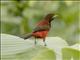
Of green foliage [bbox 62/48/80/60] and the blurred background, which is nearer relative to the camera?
green foliage [bbox 62/48/80/60]

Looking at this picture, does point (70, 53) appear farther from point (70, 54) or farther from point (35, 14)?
point (35, 14)

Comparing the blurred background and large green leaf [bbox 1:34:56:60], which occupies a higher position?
the blurred background

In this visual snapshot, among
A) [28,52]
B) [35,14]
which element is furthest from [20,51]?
[35,14]

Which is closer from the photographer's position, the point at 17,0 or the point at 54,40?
the point at 54,40

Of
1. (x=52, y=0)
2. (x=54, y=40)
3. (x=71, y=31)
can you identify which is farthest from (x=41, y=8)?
(x=54, y=40)

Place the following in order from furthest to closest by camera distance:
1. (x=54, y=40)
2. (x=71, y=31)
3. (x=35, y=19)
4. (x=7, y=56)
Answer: (x=35, y=19)
(x=71, y=31)
(x=54, y=40)
(x=7, y=56)

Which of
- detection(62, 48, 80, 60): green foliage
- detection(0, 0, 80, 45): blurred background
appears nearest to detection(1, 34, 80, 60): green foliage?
detection(62, 48, 80, 60): green foliage

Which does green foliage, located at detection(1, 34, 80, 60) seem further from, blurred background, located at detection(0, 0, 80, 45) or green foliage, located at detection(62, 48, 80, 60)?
blurred background, located at detection(0, 0, 80, 45)

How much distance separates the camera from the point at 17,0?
6.56 ft

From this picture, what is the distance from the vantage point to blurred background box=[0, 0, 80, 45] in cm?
179

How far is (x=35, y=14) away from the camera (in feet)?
6.38

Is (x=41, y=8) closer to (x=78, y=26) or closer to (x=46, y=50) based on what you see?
(x=78, y=26)

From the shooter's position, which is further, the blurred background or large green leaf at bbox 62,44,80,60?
the blurred background

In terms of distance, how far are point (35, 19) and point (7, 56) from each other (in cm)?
148
